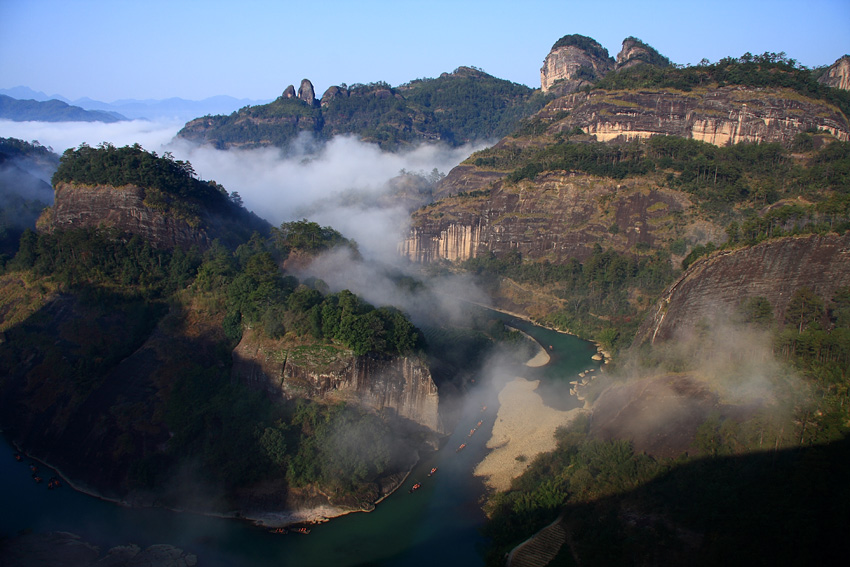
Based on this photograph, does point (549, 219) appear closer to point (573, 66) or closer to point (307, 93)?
point (573, 66)

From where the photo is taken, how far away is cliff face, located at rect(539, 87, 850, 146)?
5799 cm

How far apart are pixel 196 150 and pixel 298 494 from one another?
10616 centimetres

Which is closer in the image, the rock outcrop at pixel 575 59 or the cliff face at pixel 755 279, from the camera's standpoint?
the cliff face at pixel 755 279

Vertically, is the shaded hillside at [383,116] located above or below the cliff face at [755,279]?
above

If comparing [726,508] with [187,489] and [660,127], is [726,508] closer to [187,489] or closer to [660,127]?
[187,489]

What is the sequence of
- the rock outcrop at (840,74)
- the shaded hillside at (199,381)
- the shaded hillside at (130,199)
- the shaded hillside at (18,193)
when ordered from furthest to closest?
the rock outcrop at (840,74) < the shaded hillside at (18,193) < the shaded hillside at (130,199) < the shaded hillside at (199,381)

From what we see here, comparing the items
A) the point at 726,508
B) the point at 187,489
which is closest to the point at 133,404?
the point at 187,489

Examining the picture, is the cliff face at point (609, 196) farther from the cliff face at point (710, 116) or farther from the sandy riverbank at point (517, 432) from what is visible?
the sandy riverbank at point (517, 432)

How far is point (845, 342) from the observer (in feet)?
82.4

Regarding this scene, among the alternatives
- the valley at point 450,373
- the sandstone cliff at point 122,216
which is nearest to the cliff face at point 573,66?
the valley at point 450,373

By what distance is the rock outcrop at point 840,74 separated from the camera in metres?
73.1

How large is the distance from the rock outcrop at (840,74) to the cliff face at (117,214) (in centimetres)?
7607

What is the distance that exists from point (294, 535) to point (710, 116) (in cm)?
5678

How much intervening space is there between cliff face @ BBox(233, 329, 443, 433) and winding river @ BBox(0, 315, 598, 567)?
3.21m
